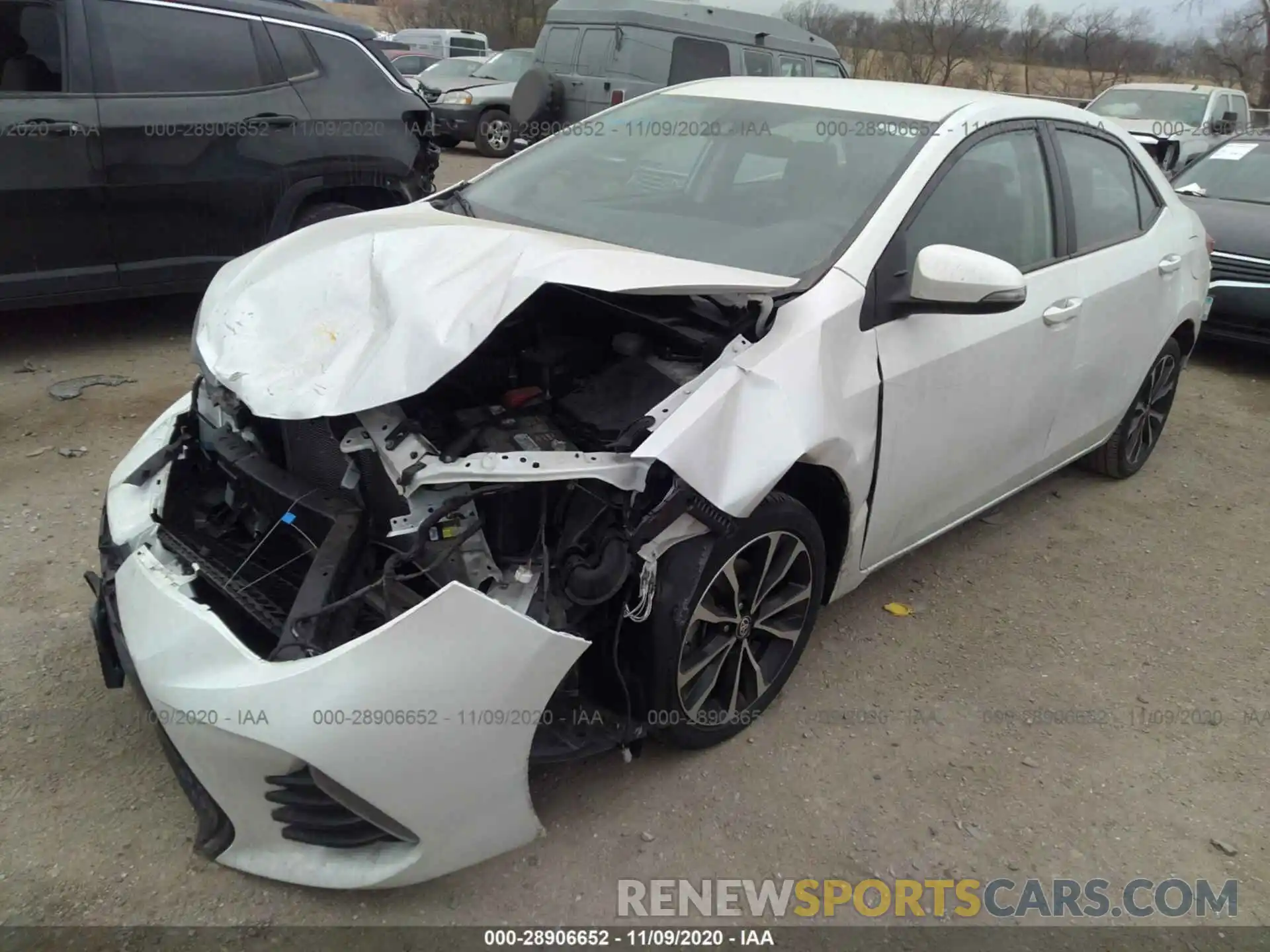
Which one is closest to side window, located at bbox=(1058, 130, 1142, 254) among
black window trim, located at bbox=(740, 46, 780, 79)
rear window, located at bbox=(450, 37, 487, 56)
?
black window trim, located at bbox=(740, 46, 780, 79)

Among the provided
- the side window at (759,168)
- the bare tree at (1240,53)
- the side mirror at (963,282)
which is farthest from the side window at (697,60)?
the bare tree at (1240,53)

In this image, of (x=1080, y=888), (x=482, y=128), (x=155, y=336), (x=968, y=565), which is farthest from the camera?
(x=482, y=128)

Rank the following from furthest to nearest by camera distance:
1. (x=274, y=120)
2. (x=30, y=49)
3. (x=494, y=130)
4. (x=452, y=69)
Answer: (x=452, y=69) < (x=494, y=130) < (x=274, y=120) < (x=30, y=49)

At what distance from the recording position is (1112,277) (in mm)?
3604

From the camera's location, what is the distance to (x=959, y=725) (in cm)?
288

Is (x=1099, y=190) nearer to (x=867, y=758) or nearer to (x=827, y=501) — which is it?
(x=827, y=501)

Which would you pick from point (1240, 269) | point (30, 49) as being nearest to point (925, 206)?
point (30, 49)

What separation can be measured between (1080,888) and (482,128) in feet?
43.5

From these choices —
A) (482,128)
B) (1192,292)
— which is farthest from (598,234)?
(482,128)

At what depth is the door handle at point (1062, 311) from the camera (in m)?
3.21

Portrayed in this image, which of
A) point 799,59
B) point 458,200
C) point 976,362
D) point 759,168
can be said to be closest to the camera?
point 976,362

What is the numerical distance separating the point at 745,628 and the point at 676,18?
944 cm

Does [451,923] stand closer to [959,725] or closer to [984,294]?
[959,725]

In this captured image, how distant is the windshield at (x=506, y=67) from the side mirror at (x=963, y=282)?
13.4 metres
